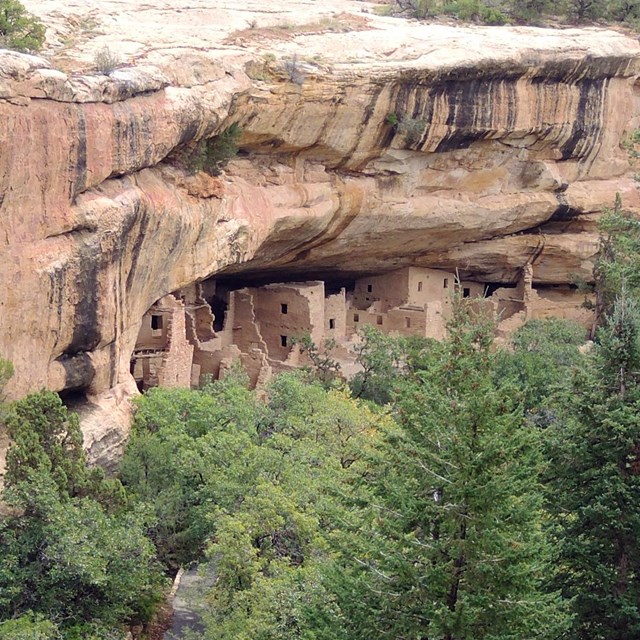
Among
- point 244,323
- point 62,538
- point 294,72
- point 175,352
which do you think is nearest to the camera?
point 62,538

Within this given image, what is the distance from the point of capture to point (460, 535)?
38.8 ft

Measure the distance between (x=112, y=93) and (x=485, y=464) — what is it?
786cm

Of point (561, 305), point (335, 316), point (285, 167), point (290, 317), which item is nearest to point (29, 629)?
point (285, 167)

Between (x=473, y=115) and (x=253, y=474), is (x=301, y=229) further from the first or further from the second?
(x=253, y=474)

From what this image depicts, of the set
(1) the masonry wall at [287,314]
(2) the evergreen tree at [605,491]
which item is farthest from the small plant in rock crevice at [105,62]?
Answer: (1) the masonry wall at [287,314]

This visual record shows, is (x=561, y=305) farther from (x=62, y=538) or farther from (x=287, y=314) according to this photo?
(x=62, y=538)

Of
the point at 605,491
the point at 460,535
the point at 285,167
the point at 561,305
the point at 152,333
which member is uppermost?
the point at 285,167

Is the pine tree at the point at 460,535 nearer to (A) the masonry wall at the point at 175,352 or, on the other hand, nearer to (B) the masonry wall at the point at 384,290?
(A) the masonry wall at the point at 175,352

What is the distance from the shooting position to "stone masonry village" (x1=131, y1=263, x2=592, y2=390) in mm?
21844

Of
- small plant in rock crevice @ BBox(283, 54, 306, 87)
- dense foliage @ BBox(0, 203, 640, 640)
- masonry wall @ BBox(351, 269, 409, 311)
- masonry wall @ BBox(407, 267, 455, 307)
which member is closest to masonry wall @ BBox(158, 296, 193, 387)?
dense foliage @ BBox(0, 203, 640, 640)

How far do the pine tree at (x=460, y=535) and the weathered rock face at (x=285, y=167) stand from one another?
19.6ft

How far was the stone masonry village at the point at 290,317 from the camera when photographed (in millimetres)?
21844

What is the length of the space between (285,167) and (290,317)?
371 cm

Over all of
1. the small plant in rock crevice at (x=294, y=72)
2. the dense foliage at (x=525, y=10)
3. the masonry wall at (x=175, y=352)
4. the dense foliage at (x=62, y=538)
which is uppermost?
the dense foliage at (x=525, y=10)
